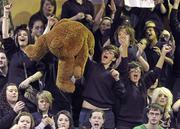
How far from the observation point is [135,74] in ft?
36.5

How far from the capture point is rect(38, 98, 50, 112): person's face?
35.8 ft

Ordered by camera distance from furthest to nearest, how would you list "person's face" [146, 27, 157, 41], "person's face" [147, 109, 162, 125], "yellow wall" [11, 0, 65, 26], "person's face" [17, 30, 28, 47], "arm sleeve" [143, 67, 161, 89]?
"yellow wall" [11, 0, 65, 26] → "person's face" [146, 27, 157, 41] → "arm sleeve" [143, 67, 161, 89] → "person's face" [17, 30, 28, 47] → "person's face" [147, 109, 162, 125]

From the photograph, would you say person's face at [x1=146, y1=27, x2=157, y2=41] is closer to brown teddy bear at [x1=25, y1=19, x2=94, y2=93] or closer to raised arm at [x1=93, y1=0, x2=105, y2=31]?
raised arm at [x1=93, y1=0, x2=105, y2=31]

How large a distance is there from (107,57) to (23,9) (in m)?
2.49

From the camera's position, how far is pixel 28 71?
37.4ft

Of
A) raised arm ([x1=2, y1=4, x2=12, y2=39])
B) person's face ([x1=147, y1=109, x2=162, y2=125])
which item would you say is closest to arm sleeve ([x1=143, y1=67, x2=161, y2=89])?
person's face ([x1=147, y1=109, x2=162, y2=125])

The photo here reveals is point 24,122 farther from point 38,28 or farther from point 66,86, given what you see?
point 38,28

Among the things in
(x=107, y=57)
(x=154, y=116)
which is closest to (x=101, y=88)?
(x=107, y=57)

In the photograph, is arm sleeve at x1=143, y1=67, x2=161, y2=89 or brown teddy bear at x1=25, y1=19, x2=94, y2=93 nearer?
brown teddy bear at x1=25, y1=19, x2=94, y2=93

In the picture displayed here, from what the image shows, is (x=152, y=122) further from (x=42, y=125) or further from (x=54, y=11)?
(x=54, y=11)

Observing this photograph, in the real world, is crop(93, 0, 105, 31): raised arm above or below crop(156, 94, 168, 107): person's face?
above

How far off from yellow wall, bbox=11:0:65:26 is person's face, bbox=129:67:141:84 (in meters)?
2.33

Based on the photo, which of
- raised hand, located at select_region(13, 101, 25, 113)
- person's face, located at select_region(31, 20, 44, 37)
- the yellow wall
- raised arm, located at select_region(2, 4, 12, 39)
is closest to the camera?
raised hand, located at select_region(13, 101, 25, 113)

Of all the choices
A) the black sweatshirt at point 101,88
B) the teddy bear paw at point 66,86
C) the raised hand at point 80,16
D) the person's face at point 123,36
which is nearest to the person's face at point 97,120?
the black sweatshirt at point 101,88
